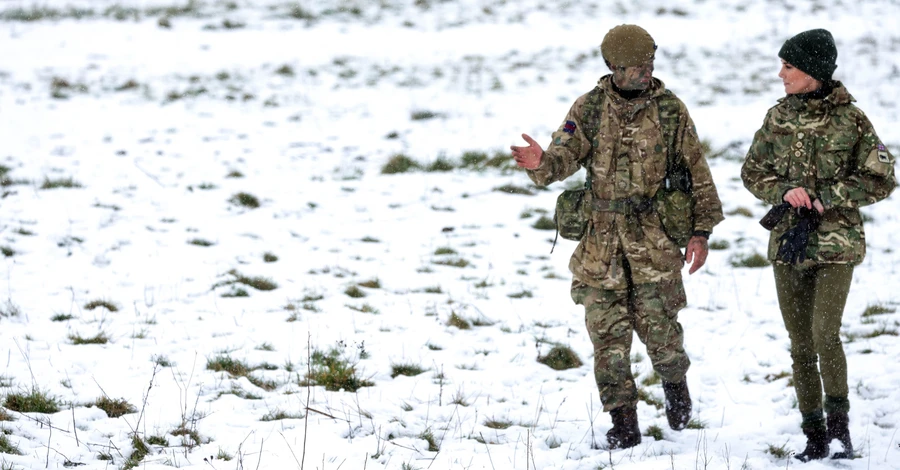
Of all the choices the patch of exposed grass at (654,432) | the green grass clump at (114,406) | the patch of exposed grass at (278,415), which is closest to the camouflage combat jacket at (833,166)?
the patch of exposed grass at (654,432)

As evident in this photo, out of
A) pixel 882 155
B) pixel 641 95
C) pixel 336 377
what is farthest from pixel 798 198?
pixel 336 377

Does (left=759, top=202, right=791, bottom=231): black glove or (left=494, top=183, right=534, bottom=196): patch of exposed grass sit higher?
(left=759, top=202, right=791, bottom=231): black glove

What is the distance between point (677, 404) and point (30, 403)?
3540 millimetres

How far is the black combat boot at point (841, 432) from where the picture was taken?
396 centimetres

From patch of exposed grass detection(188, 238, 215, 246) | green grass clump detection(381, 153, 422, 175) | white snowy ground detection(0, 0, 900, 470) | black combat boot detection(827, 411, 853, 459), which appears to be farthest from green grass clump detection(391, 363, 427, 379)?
green grass clump detection(381, 153, 422, 175)

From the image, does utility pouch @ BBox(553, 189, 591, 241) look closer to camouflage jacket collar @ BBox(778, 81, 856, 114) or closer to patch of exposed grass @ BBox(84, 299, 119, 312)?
camouflage jacket collar @ BBox(778, 81, 856, 114)

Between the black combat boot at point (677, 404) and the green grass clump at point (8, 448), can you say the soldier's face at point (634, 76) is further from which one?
the green grass clump at point (8, 448)

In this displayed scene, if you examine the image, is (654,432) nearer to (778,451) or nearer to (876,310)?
(778,451)

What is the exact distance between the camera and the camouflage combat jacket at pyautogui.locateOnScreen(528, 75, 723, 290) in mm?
4082

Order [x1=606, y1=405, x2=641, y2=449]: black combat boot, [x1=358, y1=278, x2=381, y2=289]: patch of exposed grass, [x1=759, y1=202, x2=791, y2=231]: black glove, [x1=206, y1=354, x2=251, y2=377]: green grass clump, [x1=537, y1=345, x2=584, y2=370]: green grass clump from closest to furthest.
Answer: [x1=759, y1=202, x2=791, y2=231]: black glove < [x1=606, y1=405, x2=641, y2=449]: black combat boot < [x1=206, y1=354, x2=251, y2=377]: green grass clump < [x1=537, y1=345, x2=584, y2=370]: green grass clump < [x1=358, y1=278, x2=381, y2=289]: patch of exposed grass

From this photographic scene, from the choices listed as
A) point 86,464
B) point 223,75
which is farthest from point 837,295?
point 223,75

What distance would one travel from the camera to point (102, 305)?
6172 millimetres

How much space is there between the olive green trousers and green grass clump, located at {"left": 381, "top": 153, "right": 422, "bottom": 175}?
23.5ft

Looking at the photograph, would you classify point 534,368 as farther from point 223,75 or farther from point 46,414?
point 223,75
